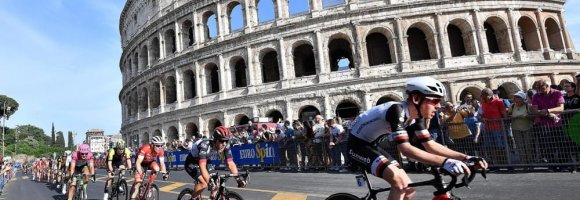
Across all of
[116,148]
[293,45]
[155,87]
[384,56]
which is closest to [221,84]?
[293,45]

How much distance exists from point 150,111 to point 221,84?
1010 centimetres

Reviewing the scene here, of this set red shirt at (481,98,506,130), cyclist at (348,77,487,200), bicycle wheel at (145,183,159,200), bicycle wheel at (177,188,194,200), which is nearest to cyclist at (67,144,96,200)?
bicycle wheel at (145,183,159,200)

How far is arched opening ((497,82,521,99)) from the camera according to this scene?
79.9 feet

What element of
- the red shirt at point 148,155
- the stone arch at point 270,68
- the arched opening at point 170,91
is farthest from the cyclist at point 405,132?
the arched opening at point 170,91

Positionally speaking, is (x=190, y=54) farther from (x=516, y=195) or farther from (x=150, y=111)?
(x=516, y=195)

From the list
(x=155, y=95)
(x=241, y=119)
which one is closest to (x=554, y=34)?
(x=241, y=119)

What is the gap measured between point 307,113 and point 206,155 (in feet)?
68.5

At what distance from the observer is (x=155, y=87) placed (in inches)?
1414

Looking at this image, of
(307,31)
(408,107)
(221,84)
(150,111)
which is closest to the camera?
(408,107)

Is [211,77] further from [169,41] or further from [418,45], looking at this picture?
[418,45]

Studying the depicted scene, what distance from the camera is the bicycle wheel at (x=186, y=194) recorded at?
19.8 ft

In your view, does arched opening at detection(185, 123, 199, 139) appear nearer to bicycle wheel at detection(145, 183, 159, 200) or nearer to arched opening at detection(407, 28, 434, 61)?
arched opening at detection(407, 28, 434, 61)

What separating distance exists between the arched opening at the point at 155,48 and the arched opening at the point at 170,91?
3.11 metres

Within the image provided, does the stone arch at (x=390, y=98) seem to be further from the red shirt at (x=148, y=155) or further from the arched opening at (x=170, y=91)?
the arched opening at (x=170, y=91)
